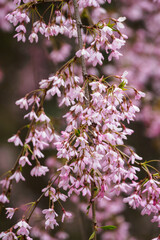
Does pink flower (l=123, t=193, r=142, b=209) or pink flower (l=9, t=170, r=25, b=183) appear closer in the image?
pink flower (l=123, t=193, r=142, b=209)

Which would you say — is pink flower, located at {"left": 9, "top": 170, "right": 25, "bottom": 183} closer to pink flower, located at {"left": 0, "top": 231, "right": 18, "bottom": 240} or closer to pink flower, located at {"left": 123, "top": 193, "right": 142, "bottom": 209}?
pink flower, located at {"left": 0, "top": 231, "right": 18, "bottom": 240}

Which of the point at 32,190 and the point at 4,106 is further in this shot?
the point at 4,106

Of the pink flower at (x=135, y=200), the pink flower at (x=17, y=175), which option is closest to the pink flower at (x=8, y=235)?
the pink flower at (x=17, y=175)

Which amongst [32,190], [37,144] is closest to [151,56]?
[32,190]

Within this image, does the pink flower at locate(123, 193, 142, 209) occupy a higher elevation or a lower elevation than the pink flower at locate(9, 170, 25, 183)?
lower

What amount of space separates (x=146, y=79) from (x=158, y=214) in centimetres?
382

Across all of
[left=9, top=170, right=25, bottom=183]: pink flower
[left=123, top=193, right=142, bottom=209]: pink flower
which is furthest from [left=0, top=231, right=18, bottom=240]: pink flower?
[left=123, top=193, right=142, bottom=209]: pink flower

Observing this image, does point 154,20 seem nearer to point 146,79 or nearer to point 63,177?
point 146,79

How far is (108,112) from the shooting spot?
1.26 m

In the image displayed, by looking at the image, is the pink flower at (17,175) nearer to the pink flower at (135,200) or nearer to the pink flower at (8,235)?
the pink flower at (8,235)

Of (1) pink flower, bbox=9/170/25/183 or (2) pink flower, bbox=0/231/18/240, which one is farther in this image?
(1) pink flower, bbox=9/170/25/183

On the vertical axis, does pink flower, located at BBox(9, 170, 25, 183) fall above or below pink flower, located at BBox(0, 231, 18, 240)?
above

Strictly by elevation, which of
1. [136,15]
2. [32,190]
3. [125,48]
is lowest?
[32,190]

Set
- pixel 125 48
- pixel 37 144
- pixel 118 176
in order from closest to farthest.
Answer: pixel 118 176 < pixel 37 144 < pixel 125 48
